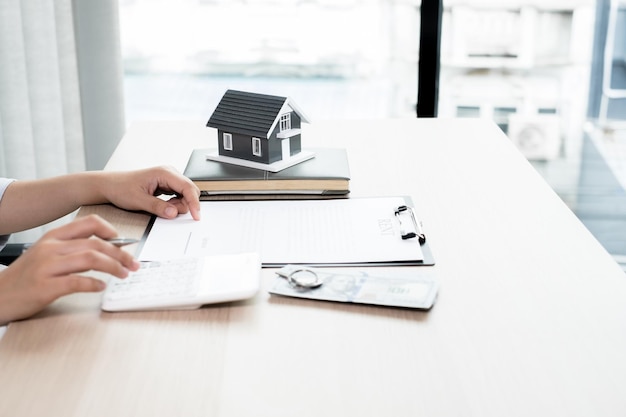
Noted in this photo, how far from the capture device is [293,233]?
102 centimetres

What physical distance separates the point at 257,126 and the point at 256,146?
3cm

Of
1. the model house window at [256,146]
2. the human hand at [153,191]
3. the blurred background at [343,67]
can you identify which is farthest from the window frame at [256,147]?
the blurred background at [343,67]

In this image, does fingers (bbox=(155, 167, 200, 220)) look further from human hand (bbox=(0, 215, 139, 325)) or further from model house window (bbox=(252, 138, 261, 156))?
human hand (bbox=(0, 215, 139, 325))

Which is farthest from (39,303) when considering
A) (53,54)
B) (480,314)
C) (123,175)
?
(53,54)

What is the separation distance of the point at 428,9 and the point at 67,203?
1.17 m

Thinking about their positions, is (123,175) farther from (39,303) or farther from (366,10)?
(366,10)

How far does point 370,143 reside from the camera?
4.75 feet

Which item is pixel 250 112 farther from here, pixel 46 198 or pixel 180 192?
pixel 46 198

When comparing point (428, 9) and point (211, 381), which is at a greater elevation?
point (428, 9)

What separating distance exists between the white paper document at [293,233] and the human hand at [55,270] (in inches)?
5.1

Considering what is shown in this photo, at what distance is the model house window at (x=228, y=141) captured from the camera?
122 centimetres

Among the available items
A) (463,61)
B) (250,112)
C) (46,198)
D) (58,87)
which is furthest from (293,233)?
(463,61)

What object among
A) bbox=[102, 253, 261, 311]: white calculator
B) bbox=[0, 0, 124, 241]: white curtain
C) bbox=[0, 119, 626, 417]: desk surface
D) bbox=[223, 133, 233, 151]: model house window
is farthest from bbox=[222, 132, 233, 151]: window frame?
bbox=[0, 0, 124, 241]: white curtain

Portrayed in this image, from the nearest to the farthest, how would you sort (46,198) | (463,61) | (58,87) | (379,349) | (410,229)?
1. (379,349)
2. (410,229)
3. (46,198)
4. (58,87)
5. (463,61)
